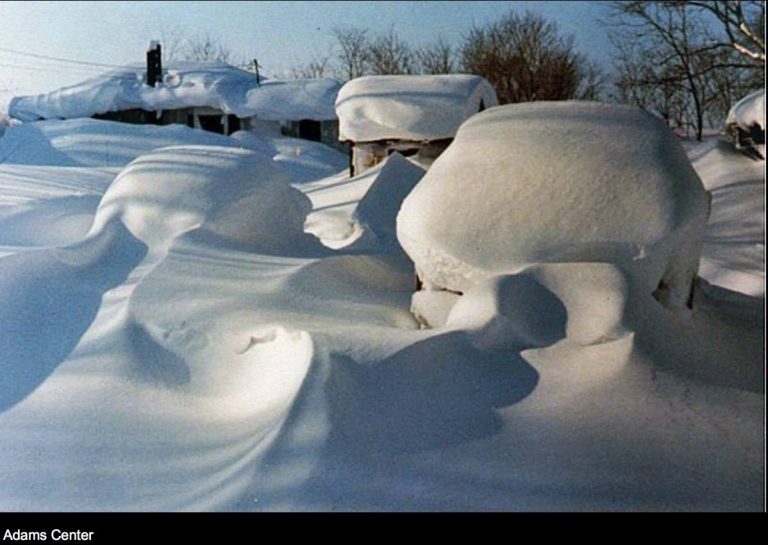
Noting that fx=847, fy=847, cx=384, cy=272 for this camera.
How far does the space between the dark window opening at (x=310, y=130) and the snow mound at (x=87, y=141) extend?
72.3 inches

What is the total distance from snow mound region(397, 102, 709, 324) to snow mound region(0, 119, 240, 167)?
11878mm

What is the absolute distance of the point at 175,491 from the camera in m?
3.01

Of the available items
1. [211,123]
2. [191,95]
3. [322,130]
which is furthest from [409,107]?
[211,123]


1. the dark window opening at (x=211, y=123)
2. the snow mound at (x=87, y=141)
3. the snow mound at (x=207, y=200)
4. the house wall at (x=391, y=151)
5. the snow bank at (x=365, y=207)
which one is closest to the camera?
the snow mound at (x=207, y=200)

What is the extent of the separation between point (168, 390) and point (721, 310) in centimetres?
269

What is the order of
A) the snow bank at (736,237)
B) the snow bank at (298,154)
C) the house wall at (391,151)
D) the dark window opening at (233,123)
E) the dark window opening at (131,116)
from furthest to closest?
the dark window opening at (131,116) → the dark window opening at (233,123) → the snow bank at (298,154) → the house wall at (391,151) → the snow bank at (736,237)

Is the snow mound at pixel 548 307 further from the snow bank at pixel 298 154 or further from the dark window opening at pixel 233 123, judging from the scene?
the dark window opening at pixel 233 123

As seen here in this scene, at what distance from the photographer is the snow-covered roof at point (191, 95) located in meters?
20.8

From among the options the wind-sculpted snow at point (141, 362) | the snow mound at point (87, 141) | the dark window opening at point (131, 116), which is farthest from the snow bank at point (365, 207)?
the dark window opening at point (131, 116)

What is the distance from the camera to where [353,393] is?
10.6 ft

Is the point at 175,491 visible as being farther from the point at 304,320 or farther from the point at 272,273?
the point at 272,273

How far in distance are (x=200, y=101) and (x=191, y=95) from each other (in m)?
0.34
